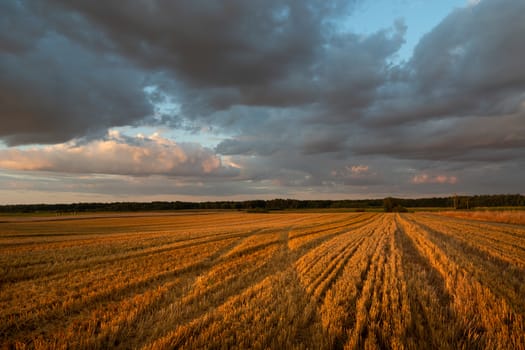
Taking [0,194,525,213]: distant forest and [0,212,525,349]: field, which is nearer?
[0,212,525,349]: field

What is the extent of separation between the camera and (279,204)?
145m

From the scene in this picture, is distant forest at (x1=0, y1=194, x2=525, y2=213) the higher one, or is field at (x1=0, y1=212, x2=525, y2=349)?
field at (x1=0, y1=212, x2=525, y2=349)

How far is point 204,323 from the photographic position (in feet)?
16.2

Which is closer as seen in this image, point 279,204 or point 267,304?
point 267,304

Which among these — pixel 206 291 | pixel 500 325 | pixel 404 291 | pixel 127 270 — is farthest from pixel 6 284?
pixel 500 325

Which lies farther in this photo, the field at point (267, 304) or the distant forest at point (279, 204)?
the distant forest at point (279, 204)

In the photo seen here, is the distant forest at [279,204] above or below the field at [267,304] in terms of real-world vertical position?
below

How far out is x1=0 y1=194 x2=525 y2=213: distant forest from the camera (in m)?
122

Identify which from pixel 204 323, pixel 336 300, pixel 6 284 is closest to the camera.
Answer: pixel 204 323

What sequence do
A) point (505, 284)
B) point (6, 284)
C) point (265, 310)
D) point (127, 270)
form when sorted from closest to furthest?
point (265, 310), point (505, 284), point (6, 284), point (127, 270)

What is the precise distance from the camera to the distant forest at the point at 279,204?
121944 mm

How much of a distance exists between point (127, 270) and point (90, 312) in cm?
396

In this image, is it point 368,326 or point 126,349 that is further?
point 368,326

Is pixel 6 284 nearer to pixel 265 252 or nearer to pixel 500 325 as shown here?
pixel 265 252
